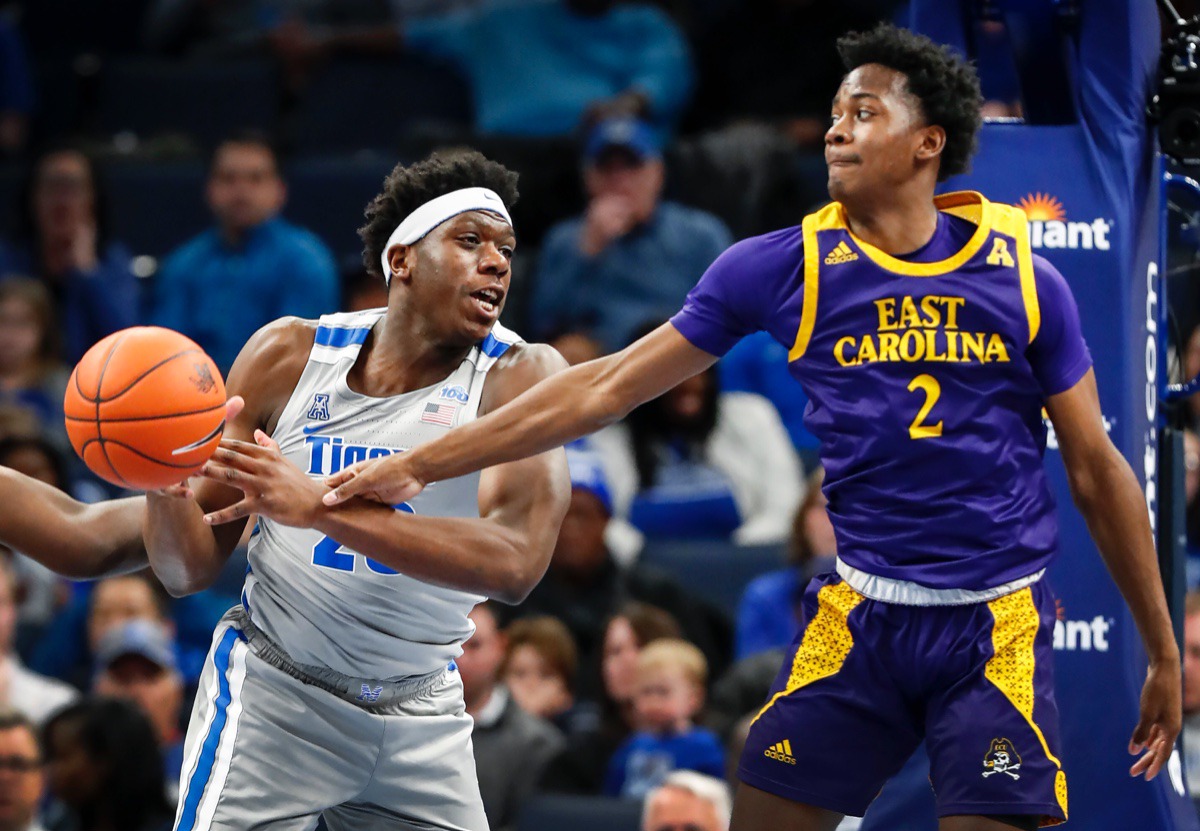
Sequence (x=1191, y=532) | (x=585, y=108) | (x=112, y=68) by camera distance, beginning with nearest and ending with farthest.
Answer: (x=1191, y=532) → (x=585, y=108) → (x=112, y=68)

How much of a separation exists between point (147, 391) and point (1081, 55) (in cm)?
250

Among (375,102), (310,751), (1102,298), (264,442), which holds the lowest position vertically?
(310,751)

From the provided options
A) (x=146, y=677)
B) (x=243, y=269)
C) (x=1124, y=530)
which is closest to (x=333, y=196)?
(x=243, y=269)

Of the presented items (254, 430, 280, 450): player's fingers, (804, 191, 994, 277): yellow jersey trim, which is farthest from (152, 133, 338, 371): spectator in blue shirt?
(804, 191, 994, 277): yellow jersey trim

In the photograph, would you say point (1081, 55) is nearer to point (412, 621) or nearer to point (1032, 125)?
point (1032, 125)

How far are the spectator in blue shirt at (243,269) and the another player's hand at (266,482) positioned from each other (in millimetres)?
4919

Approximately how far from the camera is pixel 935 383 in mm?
3752

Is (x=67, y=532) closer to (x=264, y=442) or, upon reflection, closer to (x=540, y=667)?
(x=264, y=442)

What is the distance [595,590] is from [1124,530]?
3726 millimetres

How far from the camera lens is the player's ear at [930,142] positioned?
3875mm

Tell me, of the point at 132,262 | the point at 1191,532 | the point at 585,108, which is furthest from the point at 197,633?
the point at 1191,532

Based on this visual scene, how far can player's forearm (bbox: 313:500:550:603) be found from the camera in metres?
3.85

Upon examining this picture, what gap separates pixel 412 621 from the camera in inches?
167

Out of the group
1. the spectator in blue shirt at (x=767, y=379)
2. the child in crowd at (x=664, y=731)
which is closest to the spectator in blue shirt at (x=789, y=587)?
the child in crowd at (x=664, y=731)
